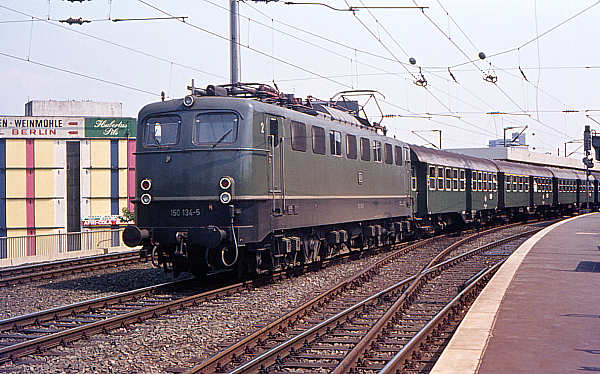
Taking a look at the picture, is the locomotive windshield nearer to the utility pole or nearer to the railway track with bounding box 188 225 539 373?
the railway track with bounding box 188 225 539 373

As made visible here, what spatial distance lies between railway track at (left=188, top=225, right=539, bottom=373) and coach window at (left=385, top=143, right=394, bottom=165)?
2934 mm

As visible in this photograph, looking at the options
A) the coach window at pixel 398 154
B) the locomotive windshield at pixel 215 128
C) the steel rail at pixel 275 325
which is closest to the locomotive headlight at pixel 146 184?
the locomotive windshield at pixel 215 128

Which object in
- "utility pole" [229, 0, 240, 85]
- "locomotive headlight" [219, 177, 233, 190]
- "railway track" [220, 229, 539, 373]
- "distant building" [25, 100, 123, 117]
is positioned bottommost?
"railway track" [220, 229, 539, 373]

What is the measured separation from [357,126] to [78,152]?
33345mm

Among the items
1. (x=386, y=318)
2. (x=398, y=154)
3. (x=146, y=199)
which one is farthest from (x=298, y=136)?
(x=398, y=154)

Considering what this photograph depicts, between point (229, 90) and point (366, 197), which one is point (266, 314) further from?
point (366, 197)

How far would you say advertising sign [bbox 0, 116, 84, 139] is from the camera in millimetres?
46562

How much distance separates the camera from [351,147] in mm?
Answer: 17250

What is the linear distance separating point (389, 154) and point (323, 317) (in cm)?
1062

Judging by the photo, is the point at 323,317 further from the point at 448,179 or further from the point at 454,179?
the point at 454,179

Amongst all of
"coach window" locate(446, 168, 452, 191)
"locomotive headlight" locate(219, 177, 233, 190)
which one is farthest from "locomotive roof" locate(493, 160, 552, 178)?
"locomotive headlight" locate(219, 177, 233, 190)

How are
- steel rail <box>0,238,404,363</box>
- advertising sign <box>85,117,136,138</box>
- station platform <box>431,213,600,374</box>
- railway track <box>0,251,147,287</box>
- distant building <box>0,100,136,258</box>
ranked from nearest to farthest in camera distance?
1. station platform <box>431,213,600,374</box>
2. steel rail <box>0,238,404,363</box>
3. railway track <box>0,251,147,287</box>
4. distant building <box>0,100,136,258</box>
5. advertising sign <box>85,117,136,138</box>

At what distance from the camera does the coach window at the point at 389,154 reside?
20.1m

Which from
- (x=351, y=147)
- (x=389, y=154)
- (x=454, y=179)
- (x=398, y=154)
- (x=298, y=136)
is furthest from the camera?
(x=454, y=179)
